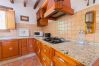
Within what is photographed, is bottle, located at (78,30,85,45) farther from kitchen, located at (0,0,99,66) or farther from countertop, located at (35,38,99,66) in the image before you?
countertop, located at (35,38,99,66)

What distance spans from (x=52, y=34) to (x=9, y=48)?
58.8 inches

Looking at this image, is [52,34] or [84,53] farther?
[52,34]

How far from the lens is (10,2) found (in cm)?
329

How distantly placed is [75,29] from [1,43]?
2216 millimetres

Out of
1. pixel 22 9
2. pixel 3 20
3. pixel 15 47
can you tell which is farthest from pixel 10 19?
pixel 15 47

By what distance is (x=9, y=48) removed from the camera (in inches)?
104

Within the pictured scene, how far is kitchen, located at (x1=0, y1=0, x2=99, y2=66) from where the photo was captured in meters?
1.03

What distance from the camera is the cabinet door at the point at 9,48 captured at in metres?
2.54

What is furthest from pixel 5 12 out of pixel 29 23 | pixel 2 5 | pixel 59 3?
pixel 59 3

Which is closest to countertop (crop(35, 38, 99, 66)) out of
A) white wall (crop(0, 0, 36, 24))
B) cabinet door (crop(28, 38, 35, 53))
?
cabinet door (crop(28, 38, 35, 53))

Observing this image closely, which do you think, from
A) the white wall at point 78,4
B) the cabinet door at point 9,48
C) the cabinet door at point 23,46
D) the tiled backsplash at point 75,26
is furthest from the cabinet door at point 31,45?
the white wall at point 78,4

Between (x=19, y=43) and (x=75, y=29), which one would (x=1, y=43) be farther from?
(x=75, y=29)

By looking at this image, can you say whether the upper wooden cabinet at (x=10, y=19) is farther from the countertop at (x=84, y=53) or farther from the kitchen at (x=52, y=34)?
the countertop at (x=84, y=53)

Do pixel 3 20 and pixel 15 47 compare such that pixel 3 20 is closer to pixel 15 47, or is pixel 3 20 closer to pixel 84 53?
pixel 15 47
